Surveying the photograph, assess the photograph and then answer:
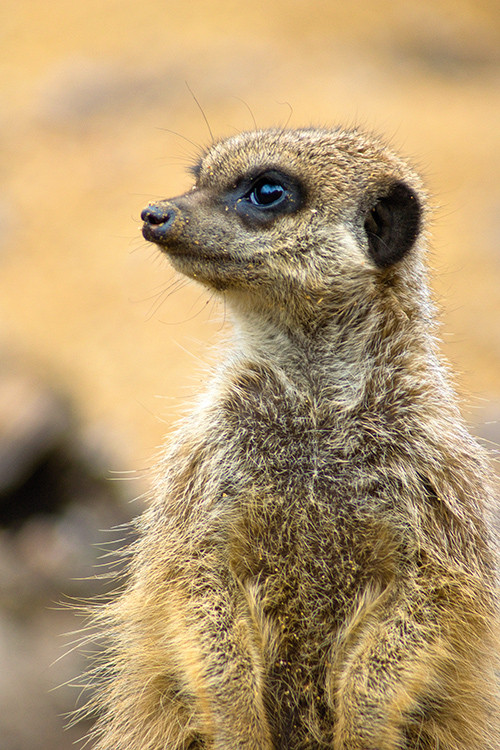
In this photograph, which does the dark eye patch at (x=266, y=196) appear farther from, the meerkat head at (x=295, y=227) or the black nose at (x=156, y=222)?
the black nose at (x=156, y=222)

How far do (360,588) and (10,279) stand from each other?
805cm

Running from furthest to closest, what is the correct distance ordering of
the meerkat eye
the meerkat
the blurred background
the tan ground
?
the tan ground < the blurred background < the meerkat eye < the meerkat

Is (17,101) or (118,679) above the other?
(17,101)

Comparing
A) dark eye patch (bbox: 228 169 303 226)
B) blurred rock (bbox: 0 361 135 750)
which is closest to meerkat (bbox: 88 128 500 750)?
dark eye patch (bbox: 228 169 303 226)

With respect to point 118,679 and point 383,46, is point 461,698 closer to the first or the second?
point 118,679

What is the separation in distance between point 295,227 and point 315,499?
0.86m

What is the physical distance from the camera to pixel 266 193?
281cm

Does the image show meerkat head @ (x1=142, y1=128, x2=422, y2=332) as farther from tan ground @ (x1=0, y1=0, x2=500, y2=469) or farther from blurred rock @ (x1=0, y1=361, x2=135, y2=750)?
tan ground @ (x1=0, y1=0, x2=500, y2=469)

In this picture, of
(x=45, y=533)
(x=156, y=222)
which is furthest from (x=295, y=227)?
(x=45, y=533)

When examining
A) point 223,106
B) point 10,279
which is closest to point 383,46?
point 223,106

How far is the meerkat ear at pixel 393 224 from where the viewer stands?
9.14 feet

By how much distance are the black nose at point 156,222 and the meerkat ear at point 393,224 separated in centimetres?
64

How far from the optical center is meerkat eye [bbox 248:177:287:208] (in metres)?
2.79

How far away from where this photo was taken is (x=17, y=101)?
12406 mm
